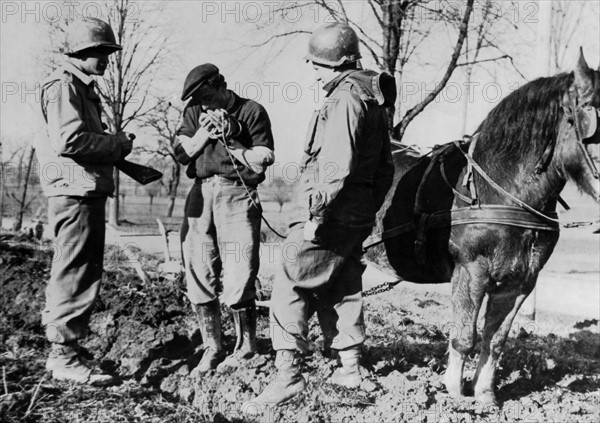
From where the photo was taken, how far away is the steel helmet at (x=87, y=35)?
3918 millimetres

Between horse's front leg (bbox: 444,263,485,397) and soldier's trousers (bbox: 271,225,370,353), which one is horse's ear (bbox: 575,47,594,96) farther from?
soldier's trousers (bbox: 271,225,370,353)

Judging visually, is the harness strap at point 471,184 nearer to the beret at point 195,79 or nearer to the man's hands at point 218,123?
the man's hands at point 218,123

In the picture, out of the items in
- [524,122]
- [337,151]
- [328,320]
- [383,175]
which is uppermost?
[524,122]

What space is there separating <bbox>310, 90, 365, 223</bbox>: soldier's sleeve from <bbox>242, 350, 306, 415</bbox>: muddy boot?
0.97 metres

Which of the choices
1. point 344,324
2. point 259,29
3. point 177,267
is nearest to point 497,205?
point 344,324

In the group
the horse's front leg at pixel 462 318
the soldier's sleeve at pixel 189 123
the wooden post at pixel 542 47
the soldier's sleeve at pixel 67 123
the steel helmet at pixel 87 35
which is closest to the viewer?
the soldier's sleeve at pixel 67 123

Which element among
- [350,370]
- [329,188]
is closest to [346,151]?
[329,188]

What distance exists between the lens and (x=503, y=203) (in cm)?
420

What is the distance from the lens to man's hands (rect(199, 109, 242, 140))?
173 inches

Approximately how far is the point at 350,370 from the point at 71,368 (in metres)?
1.89

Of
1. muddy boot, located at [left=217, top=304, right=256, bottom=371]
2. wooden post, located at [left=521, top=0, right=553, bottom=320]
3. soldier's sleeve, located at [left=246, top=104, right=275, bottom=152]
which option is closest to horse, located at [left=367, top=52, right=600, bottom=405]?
soldier's sleeve, located at [left=246, top=104, right=275, bottom=152]

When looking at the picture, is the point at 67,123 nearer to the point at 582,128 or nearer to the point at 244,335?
the point at 244,335

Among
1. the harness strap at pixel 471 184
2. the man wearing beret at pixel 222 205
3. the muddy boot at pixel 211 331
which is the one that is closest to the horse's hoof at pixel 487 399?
the harness strap at pixel 471 184

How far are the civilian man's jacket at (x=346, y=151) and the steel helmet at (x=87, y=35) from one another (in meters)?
1.48
